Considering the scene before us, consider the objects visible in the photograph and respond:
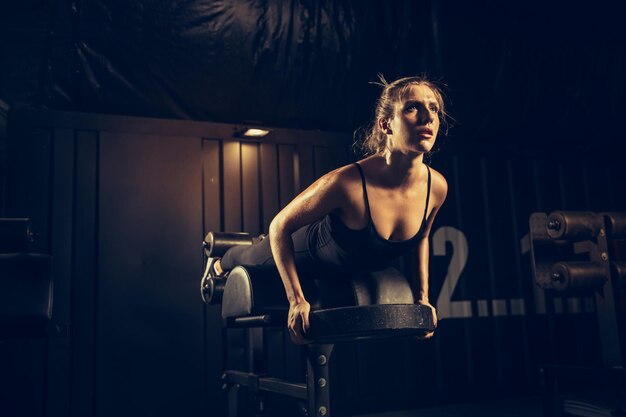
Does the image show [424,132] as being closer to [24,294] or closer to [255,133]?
[24,294]

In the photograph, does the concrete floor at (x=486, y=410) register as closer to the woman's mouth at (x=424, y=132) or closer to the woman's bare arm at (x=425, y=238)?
the woman's bare arm at (x=425, y=238)

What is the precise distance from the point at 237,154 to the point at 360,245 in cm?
203

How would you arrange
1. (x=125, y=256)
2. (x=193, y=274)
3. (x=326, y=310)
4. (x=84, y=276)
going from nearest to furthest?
(x=326, y=310) → (x=84, y=276) → (x=125, y=256) → (x=193, y=274)

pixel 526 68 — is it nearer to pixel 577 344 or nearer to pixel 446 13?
pixel 446 13

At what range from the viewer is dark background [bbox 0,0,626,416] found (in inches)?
134

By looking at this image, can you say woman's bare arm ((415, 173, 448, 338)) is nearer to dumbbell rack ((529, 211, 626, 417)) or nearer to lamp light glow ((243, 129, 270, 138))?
dumbbell rack ((529, 211, 626, 417))

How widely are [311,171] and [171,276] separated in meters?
1.19

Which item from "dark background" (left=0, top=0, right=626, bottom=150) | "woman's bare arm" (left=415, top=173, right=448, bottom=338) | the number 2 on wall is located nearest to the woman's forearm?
"woman's bare arm" (left=415, top=173, right=448, bottom=338)

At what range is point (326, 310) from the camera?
2.03 m

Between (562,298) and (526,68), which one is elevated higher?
(526,68)

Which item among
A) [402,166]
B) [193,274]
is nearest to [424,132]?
[402,166]

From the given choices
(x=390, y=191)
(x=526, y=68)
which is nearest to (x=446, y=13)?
(x=526, y=68)

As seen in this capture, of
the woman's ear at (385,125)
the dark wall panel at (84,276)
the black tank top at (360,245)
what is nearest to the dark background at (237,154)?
the dark wall panel at (84,276)

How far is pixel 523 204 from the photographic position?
187 inches
